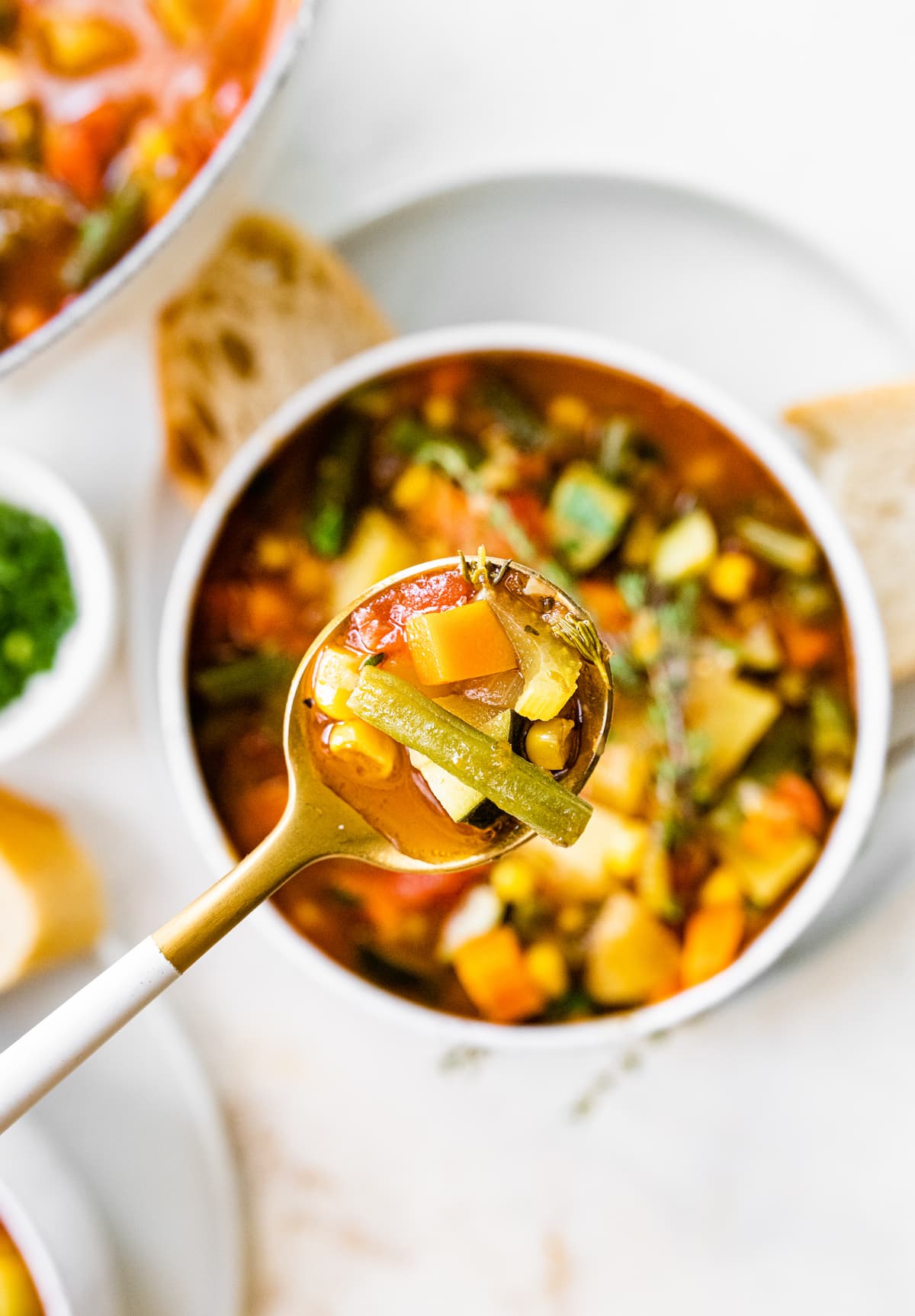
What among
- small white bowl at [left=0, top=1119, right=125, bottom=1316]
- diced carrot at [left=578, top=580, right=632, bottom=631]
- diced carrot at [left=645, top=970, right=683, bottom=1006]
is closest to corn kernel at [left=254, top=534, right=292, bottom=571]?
diced carrot at [left=578, top=580, right=632, bottom=631]

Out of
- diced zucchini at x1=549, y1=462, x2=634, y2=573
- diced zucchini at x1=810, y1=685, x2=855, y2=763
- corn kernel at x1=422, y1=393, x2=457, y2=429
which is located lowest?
diced zucchini at x1=810, y1=685, x2=855, y2=763

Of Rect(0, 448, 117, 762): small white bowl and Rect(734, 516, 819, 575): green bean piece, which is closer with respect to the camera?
Rect(734, 516, 819, 575): green bean piece

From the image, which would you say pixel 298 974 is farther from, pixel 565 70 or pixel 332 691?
pixel 565 70

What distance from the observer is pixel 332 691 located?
5.24ft

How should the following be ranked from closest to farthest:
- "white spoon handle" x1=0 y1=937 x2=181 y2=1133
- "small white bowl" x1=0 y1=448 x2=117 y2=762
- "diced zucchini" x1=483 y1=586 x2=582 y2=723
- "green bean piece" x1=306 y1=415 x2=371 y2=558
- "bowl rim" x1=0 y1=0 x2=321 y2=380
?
"white spoon handle" x1=0 y1=937 x2=181 y2=1133 < "diced zucchini" x1=483 y1=586 x2=582 y2=723 < "bowl rim" x1=0 y1=0 x2=321 y2=380 < "green bean piece" x1=306 y1=415 x2=371 y2=558 < "small white bowl" x1=0 y1=448 x2=117 y2=762

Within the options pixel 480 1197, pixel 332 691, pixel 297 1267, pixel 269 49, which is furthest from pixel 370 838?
pixel 269 49

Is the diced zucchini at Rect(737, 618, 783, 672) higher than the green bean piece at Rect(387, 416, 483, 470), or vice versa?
the green bean piece at Rect(387, 416, 483, 470)

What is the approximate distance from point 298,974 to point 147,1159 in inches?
19.7

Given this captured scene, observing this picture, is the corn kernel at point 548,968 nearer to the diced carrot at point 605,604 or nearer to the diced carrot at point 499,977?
the diced carrot at point 499,977

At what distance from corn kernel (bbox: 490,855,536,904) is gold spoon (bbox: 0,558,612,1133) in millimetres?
686

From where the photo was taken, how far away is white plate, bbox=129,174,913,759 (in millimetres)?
2498

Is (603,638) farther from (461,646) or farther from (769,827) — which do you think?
(461,646)

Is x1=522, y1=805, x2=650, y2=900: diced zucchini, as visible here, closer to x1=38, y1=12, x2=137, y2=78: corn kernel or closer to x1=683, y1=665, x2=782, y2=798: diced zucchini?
x1=683, y1=665, x2=782, y2=798: diced zucchini

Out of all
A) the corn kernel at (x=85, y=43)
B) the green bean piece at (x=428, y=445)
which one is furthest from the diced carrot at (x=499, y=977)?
the corn kernel at (x=85, y=43)
